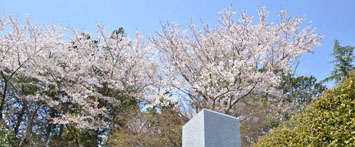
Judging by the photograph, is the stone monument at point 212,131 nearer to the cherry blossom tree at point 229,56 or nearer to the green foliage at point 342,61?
the cherry blossom tree at point 229,56

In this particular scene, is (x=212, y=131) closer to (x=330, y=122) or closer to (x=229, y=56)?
(x=330, y=122)

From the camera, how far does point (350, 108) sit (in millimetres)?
2471

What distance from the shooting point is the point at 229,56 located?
23.3ft

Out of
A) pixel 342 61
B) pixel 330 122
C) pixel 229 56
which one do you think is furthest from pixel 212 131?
pixel 342 61

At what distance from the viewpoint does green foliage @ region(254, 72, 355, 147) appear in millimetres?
2414

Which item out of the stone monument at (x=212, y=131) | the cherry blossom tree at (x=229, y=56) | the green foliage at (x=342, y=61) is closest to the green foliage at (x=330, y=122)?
the stone monument at (x=212, y=131)

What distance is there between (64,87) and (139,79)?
8.12 feet

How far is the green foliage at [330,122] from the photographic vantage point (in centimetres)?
241

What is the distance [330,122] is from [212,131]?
1.20 metres

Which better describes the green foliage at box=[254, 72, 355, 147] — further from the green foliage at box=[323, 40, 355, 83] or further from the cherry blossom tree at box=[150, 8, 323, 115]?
the green foliage at box=[323, 40, 355, 83]

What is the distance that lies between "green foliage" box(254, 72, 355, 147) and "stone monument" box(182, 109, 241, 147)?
27.0 inches

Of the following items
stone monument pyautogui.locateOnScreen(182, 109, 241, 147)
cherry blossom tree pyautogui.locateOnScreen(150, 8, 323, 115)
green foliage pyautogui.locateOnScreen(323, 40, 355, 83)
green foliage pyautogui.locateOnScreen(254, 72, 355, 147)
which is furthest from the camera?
green foliage pyautogui.locateOnScreen(323, 40, 355, 83)

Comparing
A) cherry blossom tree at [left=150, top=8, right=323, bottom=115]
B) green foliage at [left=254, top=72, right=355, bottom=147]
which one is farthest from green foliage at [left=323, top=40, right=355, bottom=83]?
green foliage at [left=254, top=72, right=355, bottom=147]

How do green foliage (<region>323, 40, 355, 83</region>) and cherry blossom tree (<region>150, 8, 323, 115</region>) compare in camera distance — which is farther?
green foliage (<region>323, 40, 355, 83</region>)
